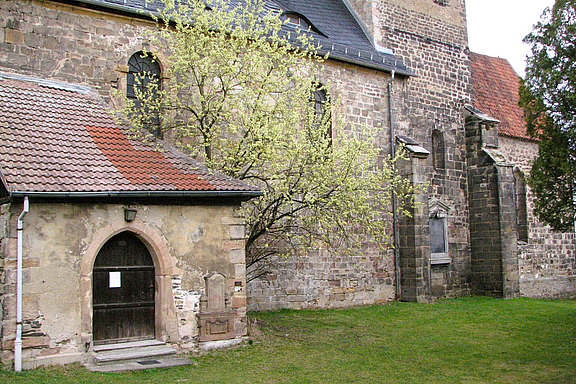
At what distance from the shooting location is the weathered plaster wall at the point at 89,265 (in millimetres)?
9062

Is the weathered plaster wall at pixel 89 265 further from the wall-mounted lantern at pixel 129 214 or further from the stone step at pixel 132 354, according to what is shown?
the stone step at pixel 132 354

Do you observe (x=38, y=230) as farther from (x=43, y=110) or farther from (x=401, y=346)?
(x=401, y=346)

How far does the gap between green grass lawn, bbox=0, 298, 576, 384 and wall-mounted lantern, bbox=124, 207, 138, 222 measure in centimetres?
244

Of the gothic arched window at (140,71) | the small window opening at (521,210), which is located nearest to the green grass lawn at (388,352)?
the gothic arched window at (140,71)

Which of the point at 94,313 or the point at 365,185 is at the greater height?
the point at 365,185

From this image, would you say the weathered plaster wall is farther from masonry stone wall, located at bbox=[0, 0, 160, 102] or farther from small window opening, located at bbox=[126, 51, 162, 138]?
masonry stone wall, located at bbox=[0, 0, 160, 102]

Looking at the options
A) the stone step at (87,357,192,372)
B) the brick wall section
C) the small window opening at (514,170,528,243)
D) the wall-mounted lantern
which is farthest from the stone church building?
the small window opening at (514,170,528,243)

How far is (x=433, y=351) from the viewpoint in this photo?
11172 mm

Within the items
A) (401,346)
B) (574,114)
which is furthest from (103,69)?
(574,114)

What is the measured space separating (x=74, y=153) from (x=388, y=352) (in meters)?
6.53

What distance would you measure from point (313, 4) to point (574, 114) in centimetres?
919

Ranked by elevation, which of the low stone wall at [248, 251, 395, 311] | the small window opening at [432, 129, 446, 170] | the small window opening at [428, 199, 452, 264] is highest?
the small window opening at [432, 129, 446, 170]

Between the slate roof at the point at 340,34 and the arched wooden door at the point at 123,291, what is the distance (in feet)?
26.8

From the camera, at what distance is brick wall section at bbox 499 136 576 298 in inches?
902
